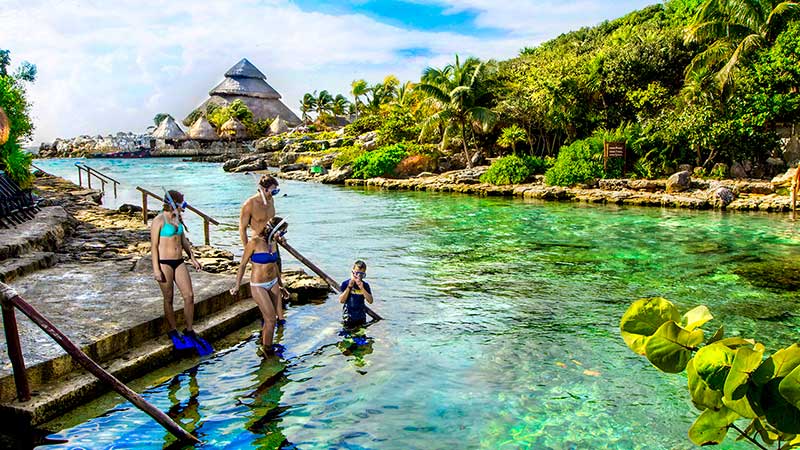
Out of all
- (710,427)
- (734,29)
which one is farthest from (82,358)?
(734,29)

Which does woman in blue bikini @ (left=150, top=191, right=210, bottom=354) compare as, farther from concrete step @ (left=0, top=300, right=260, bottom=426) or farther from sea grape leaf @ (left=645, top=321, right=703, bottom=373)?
sea grape leaf @ (left=645, top=321, right=703, bottom=373)

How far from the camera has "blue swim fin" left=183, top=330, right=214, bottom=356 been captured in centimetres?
666

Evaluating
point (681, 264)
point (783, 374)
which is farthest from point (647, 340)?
point (681, 264)

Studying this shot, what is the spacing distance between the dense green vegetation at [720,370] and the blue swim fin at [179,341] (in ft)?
18.3

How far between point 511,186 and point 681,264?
1483cm

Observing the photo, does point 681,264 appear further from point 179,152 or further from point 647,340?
point 179,152

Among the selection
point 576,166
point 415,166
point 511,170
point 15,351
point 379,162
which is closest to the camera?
point 15,351

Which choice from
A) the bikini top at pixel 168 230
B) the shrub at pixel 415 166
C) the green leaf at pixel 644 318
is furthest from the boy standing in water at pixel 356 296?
the shrub at pixel 415 166

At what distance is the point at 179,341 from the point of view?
6.54 meters

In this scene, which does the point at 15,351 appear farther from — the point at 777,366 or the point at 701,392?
the point at 777,366

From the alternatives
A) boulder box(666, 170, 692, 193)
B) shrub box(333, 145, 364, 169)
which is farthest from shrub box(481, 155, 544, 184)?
shrub box(333, 145, 364, 169)

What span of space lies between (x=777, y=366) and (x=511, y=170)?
27.0 m

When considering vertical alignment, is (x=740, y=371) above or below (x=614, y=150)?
below

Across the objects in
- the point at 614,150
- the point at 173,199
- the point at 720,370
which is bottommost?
the point at 720,370
